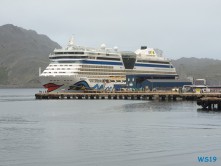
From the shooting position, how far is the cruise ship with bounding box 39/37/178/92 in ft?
435

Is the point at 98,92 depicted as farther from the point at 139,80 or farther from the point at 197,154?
the point at 197,154

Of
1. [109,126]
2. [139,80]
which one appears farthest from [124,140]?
[139,80]

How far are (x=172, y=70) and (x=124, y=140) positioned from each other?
4986 inches

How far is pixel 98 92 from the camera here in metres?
133

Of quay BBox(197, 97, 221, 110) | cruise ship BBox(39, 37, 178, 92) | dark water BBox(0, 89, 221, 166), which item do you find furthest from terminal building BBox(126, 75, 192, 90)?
dark water BBox(0, 89, 221, 166)

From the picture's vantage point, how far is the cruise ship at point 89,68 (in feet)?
435

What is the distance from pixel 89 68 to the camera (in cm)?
13712

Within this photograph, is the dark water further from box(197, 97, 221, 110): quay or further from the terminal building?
the terminal building
